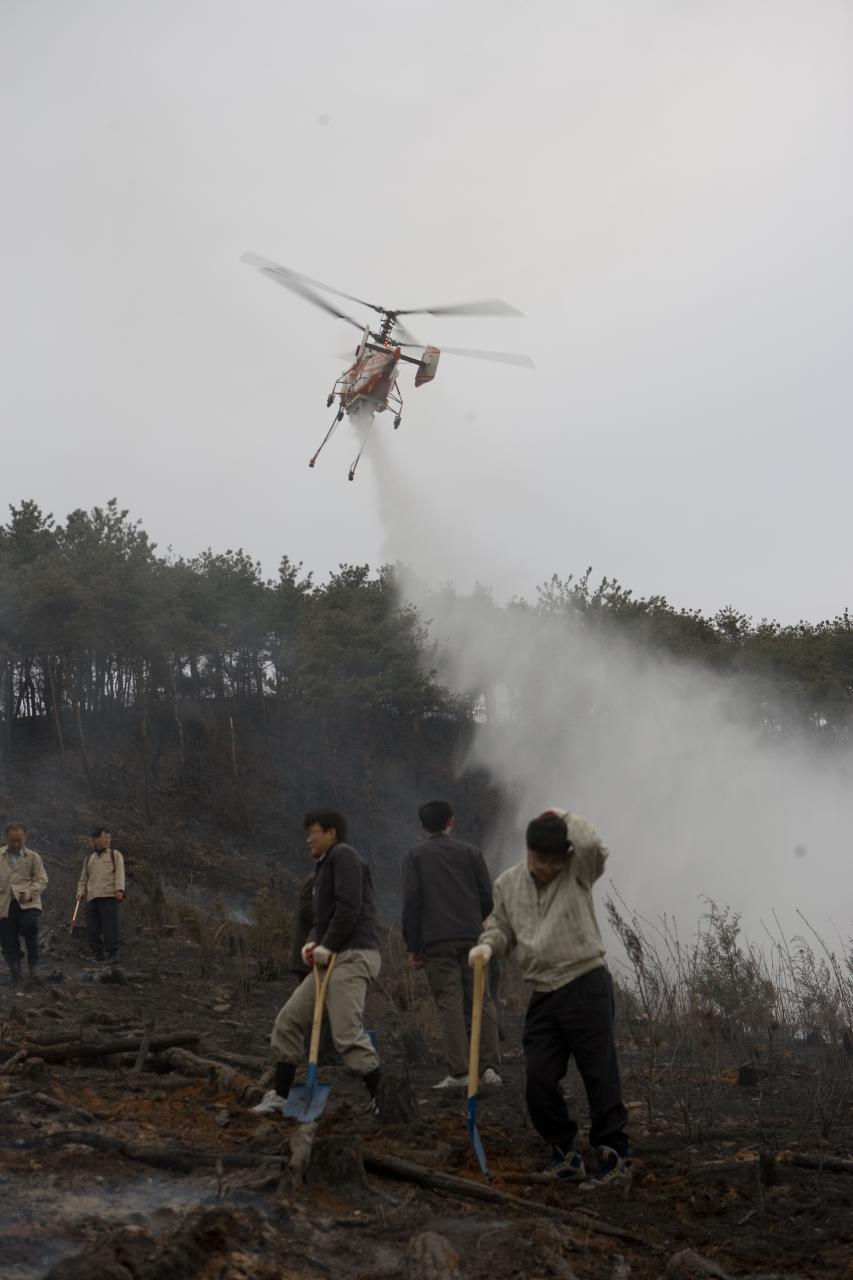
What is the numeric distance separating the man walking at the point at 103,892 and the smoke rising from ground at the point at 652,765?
81.2 feet

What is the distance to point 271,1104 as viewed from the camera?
22.4 ft

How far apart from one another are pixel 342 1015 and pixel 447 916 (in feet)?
4.68

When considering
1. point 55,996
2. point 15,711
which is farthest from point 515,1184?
point 15,711

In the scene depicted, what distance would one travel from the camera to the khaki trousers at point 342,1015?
6.60m

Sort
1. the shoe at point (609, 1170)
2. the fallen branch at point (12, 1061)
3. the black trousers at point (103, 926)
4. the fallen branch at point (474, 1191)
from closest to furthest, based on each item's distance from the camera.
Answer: the fallen branch at point (474, 1191)
the shoe at point (609, 1170)
the fallen branch at point (12, 1061)
the black trousers at point (103, 926)

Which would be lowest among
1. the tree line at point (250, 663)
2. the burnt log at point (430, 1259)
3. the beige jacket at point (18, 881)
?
the burnt log at point (430, 1259)

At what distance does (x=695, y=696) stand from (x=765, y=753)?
120 inches

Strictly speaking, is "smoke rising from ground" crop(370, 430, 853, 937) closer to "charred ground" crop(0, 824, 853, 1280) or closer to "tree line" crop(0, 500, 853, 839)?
"tree line" crop(0, 500, 853, 839)

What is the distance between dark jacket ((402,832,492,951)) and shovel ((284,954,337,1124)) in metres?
1.28

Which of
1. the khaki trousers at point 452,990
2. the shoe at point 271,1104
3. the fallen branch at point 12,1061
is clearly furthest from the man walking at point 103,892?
the shoe at point 271,1104

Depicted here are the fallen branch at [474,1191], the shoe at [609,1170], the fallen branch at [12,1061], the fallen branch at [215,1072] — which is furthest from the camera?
the fallen branch at [12,1061]

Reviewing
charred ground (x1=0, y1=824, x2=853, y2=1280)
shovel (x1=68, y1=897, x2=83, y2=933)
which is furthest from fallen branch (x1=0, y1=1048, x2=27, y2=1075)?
shovel (x1=68, y1=897, x2=83, y2=933)

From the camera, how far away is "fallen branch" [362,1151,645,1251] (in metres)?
5.05

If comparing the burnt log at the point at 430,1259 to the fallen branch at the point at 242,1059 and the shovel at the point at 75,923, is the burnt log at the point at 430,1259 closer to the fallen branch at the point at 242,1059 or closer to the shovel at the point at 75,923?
the fallen branch at the point at 242,1059
